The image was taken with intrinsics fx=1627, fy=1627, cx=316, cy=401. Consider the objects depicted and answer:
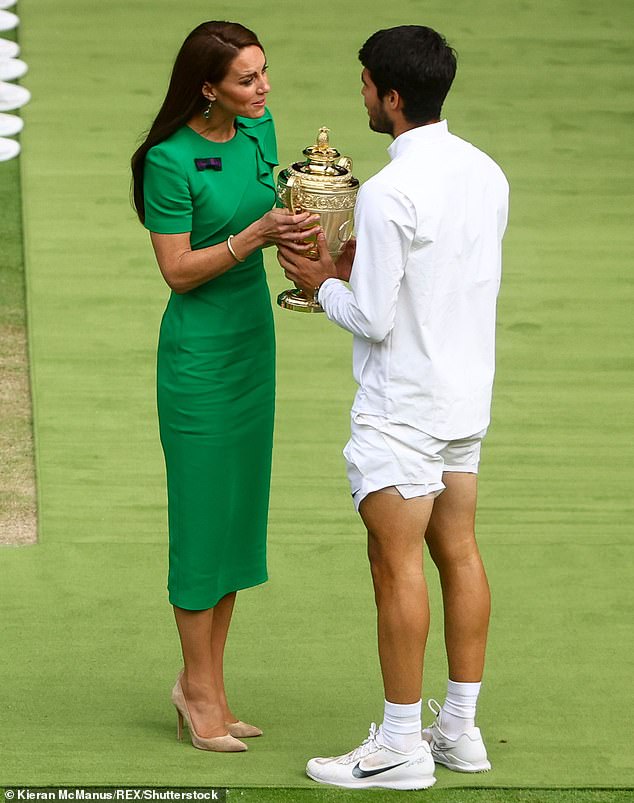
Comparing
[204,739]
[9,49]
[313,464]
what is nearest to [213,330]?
[204,739]

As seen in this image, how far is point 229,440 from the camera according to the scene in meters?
3.88

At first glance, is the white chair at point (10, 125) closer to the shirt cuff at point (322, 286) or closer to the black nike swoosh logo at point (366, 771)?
the shirt cuff at point (322, 286)

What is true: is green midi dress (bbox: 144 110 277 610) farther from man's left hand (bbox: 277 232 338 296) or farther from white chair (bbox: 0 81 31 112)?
white chair (bbox: 0 81 31 112)

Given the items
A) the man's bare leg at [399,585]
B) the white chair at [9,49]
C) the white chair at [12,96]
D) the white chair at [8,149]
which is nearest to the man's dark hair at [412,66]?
the man's bare leg at [399,585]

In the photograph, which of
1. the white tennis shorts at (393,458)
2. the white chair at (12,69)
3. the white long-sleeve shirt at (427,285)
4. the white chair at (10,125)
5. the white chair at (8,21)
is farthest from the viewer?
the white chair at (8,21)

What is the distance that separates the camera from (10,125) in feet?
28.9

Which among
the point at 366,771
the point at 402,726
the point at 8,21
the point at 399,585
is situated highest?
the point at 8,21

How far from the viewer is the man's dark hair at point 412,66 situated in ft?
11.0

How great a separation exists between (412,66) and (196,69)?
54 centimetres

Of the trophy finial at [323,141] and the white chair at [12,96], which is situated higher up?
the trophy finial at [323,141]

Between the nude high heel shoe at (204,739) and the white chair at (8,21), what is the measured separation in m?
6.97

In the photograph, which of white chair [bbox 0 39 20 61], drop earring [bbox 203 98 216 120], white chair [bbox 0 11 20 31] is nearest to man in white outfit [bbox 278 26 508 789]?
drop earring [bbox 203 98 216 120]

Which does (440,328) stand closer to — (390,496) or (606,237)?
(390,496)

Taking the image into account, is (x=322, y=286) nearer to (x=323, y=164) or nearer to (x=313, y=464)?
(x=323, y=164)
